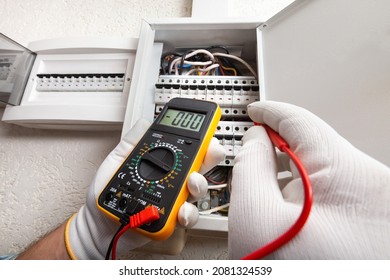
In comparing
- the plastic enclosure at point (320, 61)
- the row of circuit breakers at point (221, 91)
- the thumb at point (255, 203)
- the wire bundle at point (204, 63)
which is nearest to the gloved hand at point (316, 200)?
the thumb at point (255, 203)

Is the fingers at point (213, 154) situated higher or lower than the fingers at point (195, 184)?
higher

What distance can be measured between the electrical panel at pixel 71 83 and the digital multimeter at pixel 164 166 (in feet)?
0.69

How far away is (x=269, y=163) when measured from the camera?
0.29 metres

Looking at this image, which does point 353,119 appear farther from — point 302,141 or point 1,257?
point 1,257

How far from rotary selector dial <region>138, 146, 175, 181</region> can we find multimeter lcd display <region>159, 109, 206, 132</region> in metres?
0.06

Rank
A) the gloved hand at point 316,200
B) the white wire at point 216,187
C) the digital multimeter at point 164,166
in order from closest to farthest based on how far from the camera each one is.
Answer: the gloved hand at point 316,200 < the digital multimeter at point 164,166 < the white wire at point 216,187

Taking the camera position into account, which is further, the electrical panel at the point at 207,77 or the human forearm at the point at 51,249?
the electrical panel at the point at 207,77

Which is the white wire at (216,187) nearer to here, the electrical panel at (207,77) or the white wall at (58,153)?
the electrical panel at (207,77)

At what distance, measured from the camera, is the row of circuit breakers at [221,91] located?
1.69 feet

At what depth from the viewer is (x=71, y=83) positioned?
620mm

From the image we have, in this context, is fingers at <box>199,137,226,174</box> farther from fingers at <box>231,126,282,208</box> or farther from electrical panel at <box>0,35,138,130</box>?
electrical panel at <box>0,35,138,130</box>

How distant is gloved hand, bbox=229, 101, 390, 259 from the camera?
0.19m

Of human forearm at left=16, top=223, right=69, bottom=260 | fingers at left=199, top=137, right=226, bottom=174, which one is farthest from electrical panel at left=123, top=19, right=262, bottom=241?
human forearm at left=16, top=223, right=69, bottom=260
